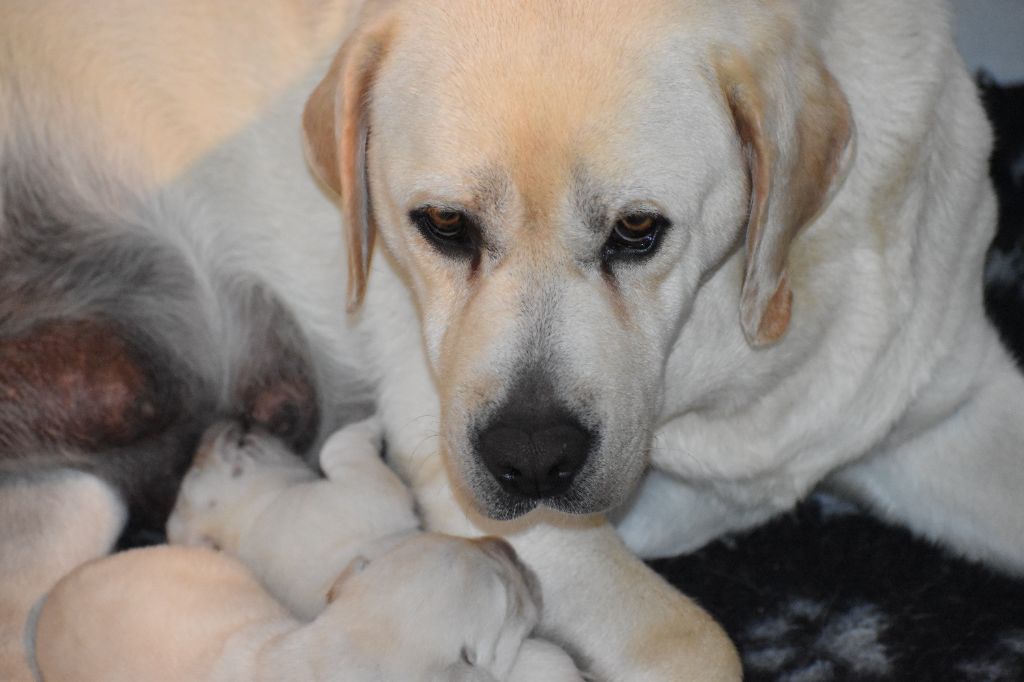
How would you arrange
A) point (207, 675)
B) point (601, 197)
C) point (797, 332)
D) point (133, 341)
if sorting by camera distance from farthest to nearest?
point (133, 341) < point (797, 332) < point (207, 675) < point (601, 197)

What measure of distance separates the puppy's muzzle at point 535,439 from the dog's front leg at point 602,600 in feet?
1.29

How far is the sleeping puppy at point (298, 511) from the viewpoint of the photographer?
222 centimetres

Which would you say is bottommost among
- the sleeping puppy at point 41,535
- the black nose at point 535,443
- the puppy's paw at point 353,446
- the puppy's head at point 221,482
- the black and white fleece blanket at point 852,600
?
the black and white fleece blanket at point 852,600

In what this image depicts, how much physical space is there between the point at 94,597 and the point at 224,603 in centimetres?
20

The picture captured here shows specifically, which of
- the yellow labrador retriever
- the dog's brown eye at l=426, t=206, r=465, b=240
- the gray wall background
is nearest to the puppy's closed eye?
the yellow labrador retriever

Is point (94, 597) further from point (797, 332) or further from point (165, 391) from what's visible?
point (797, 332)

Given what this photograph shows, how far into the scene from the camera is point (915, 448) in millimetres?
2570

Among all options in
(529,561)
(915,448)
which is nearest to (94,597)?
(529,561)

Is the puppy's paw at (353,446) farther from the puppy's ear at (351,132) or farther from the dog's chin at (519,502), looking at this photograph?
the dog's chin at (519,502)

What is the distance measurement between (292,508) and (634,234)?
0.80 meters

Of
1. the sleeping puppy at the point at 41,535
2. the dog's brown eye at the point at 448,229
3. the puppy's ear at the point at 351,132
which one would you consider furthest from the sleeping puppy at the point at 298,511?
the dog's brown eye at the point at 448,229

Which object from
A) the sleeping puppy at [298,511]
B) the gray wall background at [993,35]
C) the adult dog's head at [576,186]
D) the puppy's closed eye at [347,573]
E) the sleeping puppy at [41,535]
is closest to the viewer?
the adult dog's head at [576,186]

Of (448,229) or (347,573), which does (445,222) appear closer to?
(448,229)

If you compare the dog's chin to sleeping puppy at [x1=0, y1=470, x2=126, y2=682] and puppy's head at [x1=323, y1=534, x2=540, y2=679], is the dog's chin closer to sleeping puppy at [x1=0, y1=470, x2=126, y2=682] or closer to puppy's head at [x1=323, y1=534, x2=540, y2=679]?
puppy's head at [x1=323, y1=534, x2=540, y2=679]
